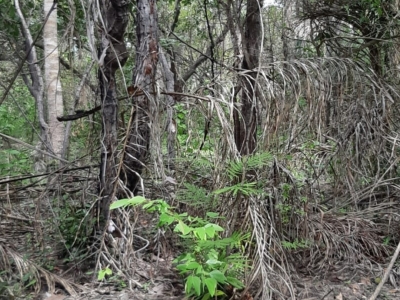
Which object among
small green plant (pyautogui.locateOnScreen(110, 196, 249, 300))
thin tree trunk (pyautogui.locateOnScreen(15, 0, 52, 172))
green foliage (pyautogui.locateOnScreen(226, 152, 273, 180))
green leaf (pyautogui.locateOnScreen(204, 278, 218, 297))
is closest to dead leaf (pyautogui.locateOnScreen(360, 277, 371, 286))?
small green plant (pyautogui.locateOnScreen(110, 196, 249, 300))

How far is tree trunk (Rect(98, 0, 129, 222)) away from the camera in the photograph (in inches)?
124

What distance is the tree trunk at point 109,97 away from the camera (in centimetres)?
314

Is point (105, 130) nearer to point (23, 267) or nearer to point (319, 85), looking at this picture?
point (23, 267)

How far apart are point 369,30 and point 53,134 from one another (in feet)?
13.0

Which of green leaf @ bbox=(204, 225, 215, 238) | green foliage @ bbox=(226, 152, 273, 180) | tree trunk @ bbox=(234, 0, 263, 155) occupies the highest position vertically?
tree trunk @ bbox=(234, 0, 263, 155)

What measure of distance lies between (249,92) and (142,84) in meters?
0.90

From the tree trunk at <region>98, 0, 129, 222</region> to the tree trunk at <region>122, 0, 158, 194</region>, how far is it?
0.41 ft

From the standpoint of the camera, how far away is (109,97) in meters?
3.18

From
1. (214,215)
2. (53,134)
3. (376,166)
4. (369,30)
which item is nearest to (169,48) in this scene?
(53,134)

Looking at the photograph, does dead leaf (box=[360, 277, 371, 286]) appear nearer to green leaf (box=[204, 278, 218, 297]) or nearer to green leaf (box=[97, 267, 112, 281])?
green leaf (box=[204, 278, 218, 297])

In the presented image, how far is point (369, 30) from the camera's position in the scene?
14.8 ft

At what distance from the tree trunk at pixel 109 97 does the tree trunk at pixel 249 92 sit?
1.03m

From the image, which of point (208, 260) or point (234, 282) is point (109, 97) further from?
point (234, 282)

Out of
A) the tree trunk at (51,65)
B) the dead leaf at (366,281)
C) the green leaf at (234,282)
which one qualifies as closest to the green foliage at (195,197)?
the green leaf at (234,282)
